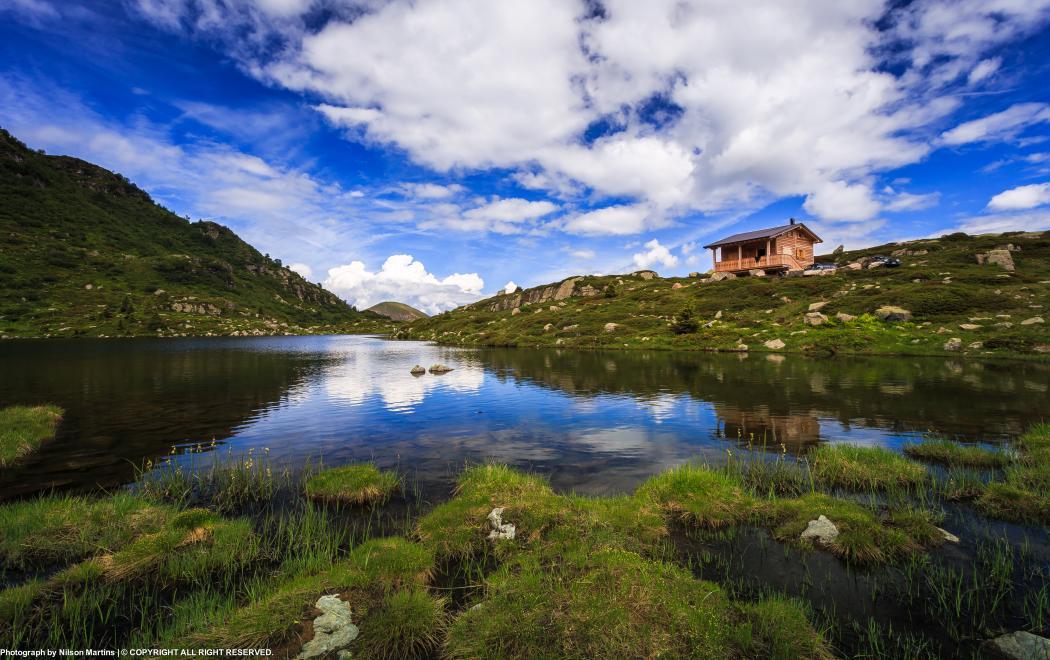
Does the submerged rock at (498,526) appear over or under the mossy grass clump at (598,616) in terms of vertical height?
under

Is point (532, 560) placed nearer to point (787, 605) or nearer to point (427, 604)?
point (427, 604)

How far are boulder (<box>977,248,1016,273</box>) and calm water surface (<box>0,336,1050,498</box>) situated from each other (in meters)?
56.6

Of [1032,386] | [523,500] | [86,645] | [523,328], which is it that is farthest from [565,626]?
[523,328]

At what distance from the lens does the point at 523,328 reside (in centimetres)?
11375

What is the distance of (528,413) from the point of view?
3158cm

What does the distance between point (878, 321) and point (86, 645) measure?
89143 millimetres

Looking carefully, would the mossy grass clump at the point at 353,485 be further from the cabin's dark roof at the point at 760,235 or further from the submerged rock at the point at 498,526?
the cabin's dark roof at the point at 760,235

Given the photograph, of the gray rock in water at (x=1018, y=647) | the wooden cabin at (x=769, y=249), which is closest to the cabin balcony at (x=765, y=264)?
the wooden cabin at (x=769, y=249)

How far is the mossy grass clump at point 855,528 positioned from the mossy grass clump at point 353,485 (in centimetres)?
1373

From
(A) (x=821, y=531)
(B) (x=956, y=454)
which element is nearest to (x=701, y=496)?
(A) (x=821, y=531)

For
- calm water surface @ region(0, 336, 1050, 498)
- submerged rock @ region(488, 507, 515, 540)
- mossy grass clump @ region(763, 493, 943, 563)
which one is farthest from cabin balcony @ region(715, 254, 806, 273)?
submerged rock @ region(488, 507, 515, 540)

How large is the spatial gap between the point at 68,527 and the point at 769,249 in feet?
412

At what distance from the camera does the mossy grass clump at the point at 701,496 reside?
1372 centimetres

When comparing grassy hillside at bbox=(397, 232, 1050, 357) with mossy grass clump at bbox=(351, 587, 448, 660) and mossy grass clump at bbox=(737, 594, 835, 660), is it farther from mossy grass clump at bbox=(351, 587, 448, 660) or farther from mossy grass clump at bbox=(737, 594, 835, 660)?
mossy grass clump at bbox=(351, 587, 448, 660)
